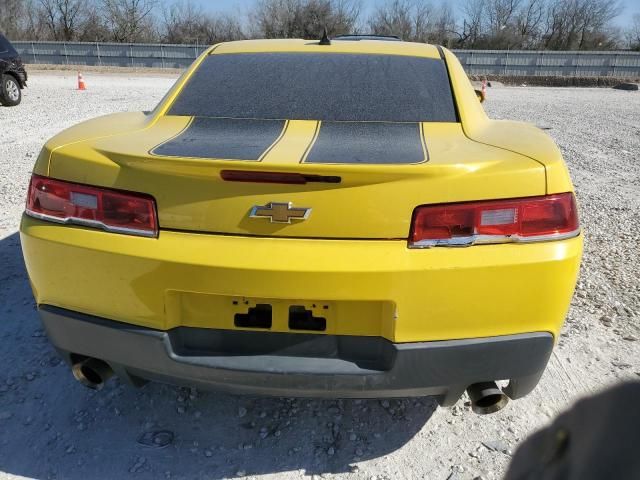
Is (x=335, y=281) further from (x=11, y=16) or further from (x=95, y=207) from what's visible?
(x=11, y=16)

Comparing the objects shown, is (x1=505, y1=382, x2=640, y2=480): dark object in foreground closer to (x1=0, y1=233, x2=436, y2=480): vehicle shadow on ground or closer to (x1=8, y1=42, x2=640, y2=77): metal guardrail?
(x1=0, y1=233, x2=436, y2=480): vehicle shadow on ground

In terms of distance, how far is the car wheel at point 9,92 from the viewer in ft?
38.3

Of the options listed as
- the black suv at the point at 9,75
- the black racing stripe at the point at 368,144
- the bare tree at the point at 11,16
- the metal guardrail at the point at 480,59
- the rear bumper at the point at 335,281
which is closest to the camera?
the rear bumper at the point at 335,281

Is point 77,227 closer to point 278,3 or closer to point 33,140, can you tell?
point 33,140

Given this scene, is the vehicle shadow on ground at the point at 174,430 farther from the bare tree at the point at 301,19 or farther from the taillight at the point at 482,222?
the bare tree at the point at 301,19

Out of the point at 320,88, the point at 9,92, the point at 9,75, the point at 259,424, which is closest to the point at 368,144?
the point at 320,88

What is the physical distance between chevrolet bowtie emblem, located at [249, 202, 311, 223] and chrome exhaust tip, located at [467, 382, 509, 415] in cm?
91

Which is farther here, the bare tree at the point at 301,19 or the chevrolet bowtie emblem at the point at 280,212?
the bare tree at the point at 301,19

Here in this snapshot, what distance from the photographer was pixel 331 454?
6.97 ft

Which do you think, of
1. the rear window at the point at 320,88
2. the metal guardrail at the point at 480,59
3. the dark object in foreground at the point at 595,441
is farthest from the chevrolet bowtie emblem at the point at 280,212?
the metal guardrail at the point at 480,59

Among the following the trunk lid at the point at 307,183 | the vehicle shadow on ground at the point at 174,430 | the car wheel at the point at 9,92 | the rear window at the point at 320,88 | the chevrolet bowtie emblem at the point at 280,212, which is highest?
the rear window at the point at 320,88

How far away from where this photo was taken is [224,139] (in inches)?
79.0

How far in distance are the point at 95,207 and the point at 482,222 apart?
4.31ft

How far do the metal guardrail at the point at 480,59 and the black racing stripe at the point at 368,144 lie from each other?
3512cm
